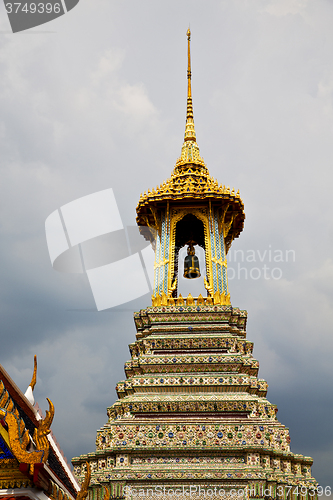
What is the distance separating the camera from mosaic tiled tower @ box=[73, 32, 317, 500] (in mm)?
16781

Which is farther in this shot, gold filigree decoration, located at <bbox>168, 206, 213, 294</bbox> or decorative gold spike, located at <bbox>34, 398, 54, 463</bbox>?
gold filigree decoration, located at <bbox>168, 206, 213, 294</bbox>

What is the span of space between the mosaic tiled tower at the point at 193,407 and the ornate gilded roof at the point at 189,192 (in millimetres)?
66

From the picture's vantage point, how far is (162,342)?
818 inches

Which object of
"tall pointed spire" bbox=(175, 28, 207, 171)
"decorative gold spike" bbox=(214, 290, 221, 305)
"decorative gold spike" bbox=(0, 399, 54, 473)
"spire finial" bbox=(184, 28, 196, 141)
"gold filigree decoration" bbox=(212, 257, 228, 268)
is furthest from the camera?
"spire finial" bbox=(184, 28, 196, 141)

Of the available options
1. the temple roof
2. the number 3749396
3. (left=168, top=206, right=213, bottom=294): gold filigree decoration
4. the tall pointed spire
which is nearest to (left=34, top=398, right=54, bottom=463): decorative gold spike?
the temple roof

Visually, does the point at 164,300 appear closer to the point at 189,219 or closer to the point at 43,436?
the point at 189,219

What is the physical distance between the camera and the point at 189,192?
24.2 metres

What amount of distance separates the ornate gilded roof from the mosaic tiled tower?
0.22 feet

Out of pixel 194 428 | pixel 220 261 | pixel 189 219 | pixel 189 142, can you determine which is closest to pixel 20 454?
pixel 194 428

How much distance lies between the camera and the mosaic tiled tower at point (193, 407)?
55.1ft

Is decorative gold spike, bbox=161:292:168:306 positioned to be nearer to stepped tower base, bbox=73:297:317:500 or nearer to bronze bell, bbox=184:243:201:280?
stepped tower base, bbox=73:297:317:500

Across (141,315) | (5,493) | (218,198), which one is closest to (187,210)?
(218,198)

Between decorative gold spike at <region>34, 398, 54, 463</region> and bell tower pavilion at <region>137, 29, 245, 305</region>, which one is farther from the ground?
bell tower pavilion at <region>137, 29, 245, 305</region>

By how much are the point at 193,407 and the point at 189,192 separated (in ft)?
30.8
